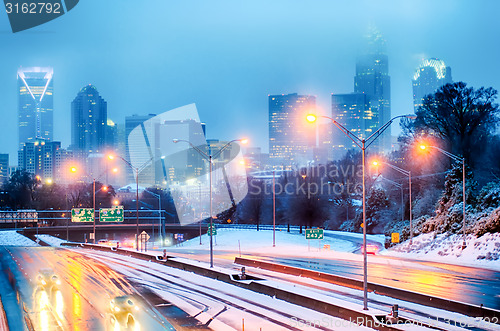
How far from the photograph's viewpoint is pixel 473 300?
24594 millimetres

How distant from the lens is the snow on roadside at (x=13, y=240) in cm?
7825

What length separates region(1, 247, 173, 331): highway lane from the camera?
19641 millimetres

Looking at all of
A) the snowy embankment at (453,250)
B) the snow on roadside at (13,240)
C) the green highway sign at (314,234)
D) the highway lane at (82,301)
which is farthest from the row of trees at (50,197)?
the highway lane at (82,301)

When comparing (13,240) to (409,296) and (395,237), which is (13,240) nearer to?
(395,237)

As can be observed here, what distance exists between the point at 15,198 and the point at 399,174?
9299cm

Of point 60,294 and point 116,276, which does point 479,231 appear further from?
point 60,294

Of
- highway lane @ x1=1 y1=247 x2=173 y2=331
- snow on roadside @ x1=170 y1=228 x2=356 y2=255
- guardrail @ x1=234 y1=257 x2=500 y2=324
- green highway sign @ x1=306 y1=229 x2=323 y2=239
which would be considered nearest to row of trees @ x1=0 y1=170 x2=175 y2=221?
snow on roadside @ x1=170 y1=228 x2=356 y2=255

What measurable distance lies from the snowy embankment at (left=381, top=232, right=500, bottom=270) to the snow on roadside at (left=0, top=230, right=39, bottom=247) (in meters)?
52.7

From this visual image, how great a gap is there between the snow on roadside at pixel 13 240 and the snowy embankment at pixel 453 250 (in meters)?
52.7

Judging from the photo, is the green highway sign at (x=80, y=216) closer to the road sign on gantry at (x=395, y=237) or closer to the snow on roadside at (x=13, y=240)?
the snow on roadside at (x=13, y=240)

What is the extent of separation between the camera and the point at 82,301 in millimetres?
25094

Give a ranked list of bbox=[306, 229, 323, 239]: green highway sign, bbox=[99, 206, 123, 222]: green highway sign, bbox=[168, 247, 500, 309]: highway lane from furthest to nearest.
A: bbox=[99, 206, 123, 222]: green highway sign < bbox=[306, 229, 323, 239]: green highway sign < bbox=[168, 247, 500, 309]: highway lane

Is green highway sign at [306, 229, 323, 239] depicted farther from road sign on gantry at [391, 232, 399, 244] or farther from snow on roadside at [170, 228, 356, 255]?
snow on roadside at [170, 228, 356, 255]

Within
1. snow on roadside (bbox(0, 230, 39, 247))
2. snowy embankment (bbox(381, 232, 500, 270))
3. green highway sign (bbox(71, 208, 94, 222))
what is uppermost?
green highway sign (bbox(71, 208, 94, 222))
